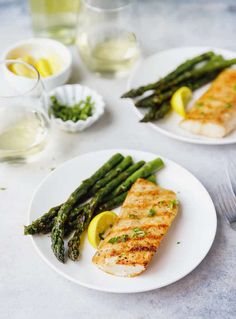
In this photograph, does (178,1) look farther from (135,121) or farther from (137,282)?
(137,282)

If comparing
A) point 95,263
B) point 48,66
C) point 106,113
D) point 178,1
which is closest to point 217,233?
point 95,263

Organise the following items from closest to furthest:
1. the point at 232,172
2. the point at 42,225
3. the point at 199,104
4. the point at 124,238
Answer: the point at 124,238, the point at 42,225, the point at 232,172, the point at 199,104

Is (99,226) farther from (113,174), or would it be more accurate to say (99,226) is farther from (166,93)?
(166,93)

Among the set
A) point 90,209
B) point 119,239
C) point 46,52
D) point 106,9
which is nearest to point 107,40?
point 106,9

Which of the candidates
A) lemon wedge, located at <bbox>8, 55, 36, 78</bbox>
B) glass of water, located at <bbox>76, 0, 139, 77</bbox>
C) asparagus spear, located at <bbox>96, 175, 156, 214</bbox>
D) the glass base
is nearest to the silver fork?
asparagus spear, located at <bbox>96, 175, 156, 214</bbox>

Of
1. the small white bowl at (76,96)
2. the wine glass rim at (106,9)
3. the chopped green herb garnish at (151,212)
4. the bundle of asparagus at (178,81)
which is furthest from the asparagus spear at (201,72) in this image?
the chopped green herb garnish at (151,212)

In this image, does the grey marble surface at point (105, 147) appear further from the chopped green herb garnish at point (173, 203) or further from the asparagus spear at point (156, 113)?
the chopped green herb garnish at point (173, 203)
